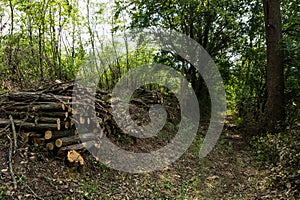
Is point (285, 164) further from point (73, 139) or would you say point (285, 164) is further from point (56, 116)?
point (56, 116)

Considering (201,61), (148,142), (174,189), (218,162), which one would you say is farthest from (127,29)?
(174,189)

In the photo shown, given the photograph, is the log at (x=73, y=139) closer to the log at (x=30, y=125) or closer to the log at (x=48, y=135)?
the log at (x=48, y=135)

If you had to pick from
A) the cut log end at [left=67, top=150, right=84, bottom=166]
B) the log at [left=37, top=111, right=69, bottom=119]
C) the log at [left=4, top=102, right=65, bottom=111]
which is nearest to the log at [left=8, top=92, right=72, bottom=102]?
the log at [left=4, top=102, right=65, bottom=111]

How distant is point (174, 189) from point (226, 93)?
22.0 ft

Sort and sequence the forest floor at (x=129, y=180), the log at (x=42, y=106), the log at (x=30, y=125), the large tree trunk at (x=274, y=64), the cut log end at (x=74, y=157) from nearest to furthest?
the forest floor at (x=129, y=180)
the cut log end at (x=74, y=157)
the log at (x=30, y=125)
the log at (x=42, y=106)
the large tree trunk at (x=274, y=64)

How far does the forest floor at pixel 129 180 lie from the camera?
11.4 ft

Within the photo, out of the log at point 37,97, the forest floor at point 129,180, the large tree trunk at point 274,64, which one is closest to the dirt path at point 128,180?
the forest floor at point 129,180

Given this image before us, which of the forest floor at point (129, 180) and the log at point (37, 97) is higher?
the log at point (37, 97)

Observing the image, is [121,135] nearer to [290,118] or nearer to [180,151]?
[180,151]

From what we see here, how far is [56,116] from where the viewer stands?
438cm

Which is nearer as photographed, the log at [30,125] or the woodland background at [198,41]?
the log at [30,125]

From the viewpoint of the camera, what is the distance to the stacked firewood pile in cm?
418

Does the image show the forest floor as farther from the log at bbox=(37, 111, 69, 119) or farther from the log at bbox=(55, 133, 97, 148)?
the log at bbox=(37, 111, 69, 119)

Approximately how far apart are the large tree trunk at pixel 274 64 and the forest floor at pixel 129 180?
5.17 feet
